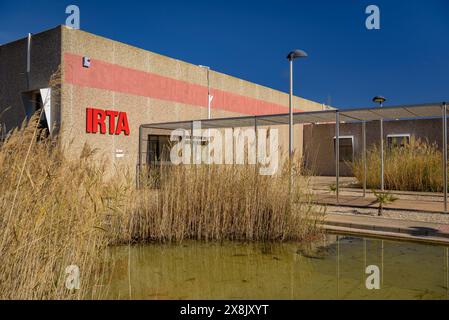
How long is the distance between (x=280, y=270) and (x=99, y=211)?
2.31 m

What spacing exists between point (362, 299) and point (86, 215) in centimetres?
294

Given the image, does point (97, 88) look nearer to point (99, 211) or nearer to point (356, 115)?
point (356, 115)

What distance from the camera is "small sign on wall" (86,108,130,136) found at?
12297 mm

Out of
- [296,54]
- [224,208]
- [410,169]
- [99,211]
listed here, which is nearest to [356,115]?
[296,54]

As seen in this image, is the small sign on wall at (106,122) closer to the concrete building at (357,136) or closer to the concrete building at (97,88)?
the concrete building at (97,88)

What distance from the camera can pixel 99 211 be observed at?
4.39 metres

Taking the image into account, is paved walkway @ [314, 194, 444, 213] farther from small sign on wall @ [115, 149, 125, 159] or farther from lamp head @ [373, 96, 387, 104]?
small sign on wall @ [115, 149, 125, 159]

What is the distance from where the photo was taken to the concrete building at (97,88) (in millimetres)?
11773

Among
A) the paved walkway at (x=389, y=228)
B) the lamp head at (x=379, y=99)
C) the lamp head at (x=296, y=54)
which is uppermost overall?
the lamp head at (x=379, y=99)

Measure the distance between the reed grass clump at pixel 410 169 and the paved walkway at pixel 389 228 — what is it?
623cm

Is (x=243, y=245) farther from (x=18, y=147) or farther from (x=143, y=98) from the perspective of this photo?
(x=143, y=98)

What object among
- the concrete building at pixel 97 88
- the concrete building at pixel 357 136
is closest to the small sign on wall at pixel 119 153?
the concrete building at pixel 97 88

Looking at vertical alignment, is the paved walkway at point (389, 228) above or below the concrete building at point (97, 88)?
below
